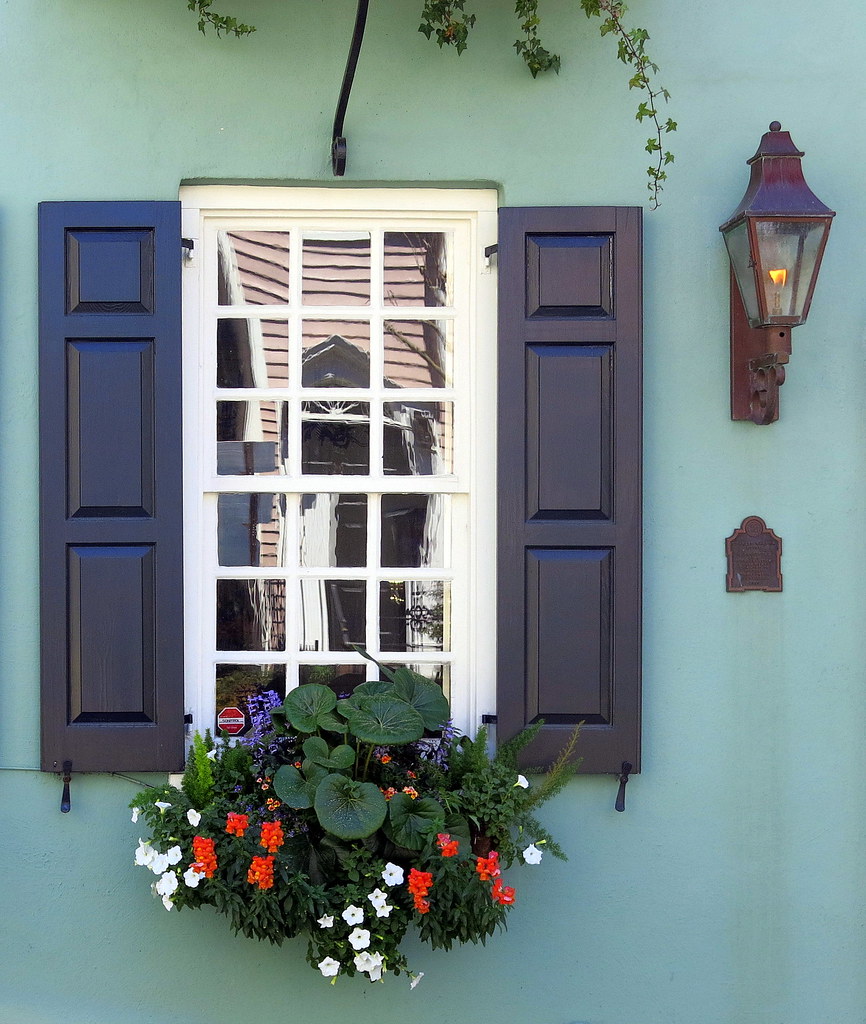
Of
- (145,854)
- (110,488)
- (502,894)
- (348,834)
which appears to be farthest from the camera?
(110,488)

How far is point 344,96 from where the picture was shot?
2.98 meters

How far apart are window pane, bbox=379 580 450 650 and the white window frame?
6 cm

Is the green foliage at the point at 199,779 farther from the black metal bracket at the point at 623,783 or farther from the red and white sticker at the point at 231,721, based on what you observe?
the black metal bracket at the point at 623,783

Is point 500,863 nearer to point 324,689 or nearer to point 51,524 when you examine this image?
point 324,689

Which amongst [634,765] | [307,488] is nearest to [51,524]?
[307,488]

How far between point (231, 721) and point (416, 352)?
139 cm

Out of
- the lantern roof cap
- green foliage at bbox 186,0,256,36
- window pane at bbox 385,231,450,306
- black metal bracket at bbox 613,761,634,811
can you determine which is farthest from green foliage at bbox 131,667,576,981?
green foliage at bbox 186,0,256,36

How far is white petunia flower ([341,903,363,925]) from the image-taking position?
2711mm

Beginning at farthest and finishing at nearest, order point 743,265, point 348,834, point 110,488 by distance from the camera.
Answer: point 110,488
point 743,265
point 348,834

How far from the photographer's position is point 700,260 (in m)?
3.22

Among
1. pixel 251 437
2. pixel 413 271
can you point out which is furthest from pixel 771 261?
pixel 251 437

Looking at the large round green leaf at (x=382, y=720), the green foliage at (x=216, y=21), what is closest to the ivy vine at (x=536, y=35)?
the green foliage at (x=216, y=21)

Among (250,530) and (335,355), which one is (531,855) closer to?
(250,530)

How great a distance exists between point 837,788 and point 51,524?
2687 millimetres
